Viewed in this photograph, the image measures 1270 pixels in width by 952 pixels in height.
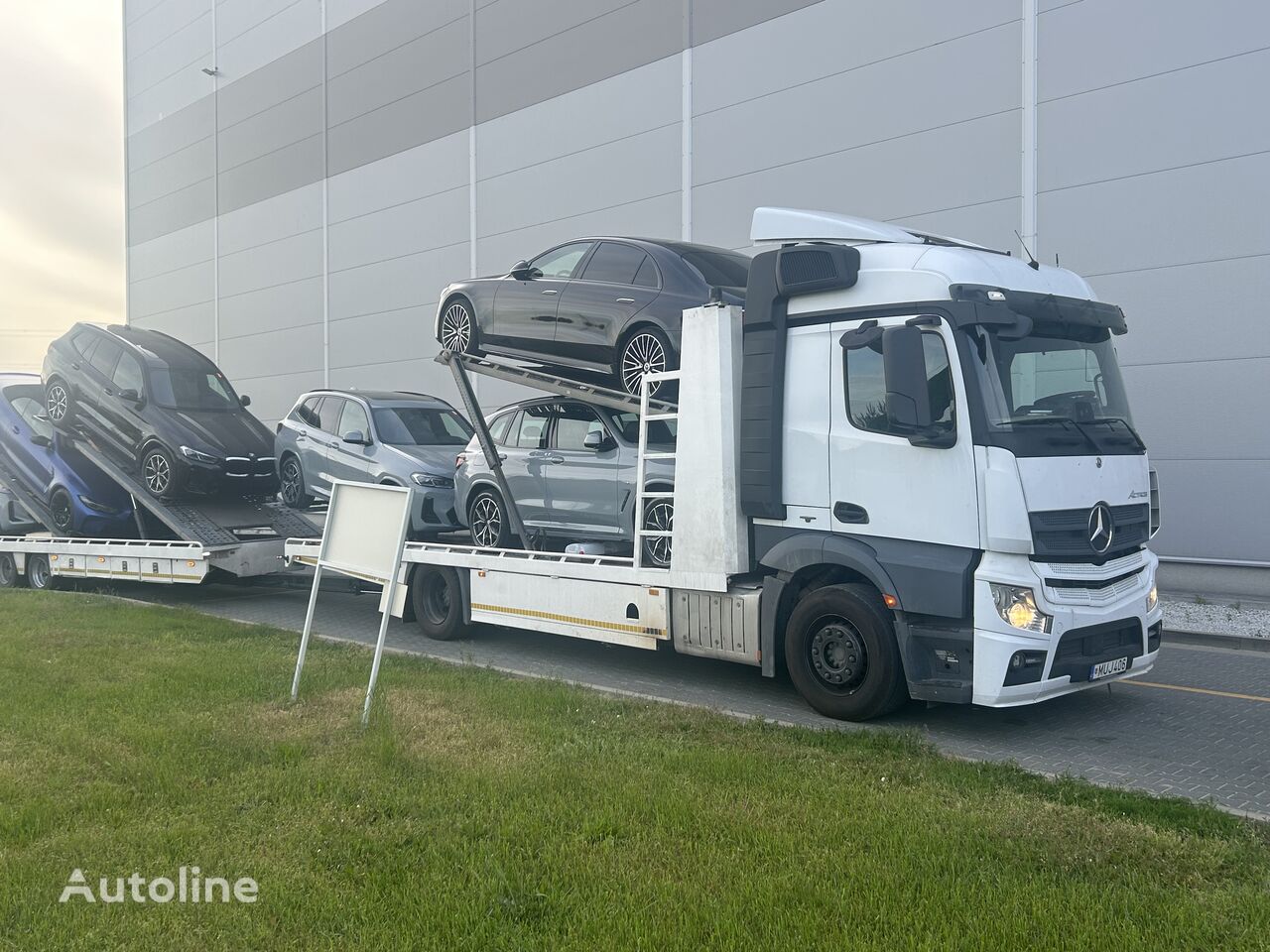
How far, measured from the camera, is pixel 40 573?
14297mm

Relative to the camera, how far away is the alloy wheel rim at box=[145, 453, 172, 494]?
1241 centimetres

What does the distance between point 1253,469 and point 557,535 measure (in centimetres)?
764

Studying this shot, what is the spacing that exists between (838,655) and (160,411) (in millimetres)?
9172

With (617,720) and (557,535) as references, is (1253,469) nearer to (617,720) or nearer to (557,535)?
(557,535)

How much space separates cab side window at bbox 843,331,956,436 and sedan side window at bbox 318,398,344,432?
7258 mm

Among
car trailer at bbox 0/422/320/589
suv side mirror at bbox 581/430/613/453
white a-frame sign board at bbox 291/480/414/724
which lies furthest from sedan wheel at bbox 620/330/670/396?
car trailer at bbox 0/422/320/589

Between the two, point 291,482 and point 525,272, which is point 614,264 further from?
point 291,482

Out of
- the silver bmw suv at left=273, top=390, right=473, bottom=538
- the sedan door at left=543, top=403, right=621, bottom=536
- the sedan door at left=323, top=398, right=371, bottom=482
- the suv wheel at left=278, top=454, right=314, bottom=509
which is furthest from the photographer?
the suv wheel at left=278, top=454, right=314, bottom=509

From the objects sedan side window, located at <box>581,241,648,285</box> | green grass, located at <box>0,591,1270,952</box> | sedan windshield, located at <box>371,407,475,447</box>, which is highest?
sedan side window, located at <box>581,241,648,285</box>

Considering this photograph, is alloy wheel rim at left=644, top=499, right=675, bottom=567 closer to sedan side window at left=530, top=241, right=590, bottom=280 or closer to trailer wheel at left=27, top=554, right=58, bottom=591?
sedan side window at left=530, top=241, right=590, bottom=280

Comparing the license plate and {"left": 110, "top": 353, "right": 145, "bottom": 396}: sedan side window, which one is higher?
{"left": 110, "top": 353, "right": 145, "bottom": 396}: sedan side window

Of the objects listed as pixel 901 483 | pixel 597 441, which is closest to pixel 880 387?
pixel 901 483

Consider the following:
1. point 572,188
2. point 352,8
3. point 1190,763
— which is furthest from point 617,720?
point 352,8

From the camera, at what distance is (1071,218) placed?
1254 cm
